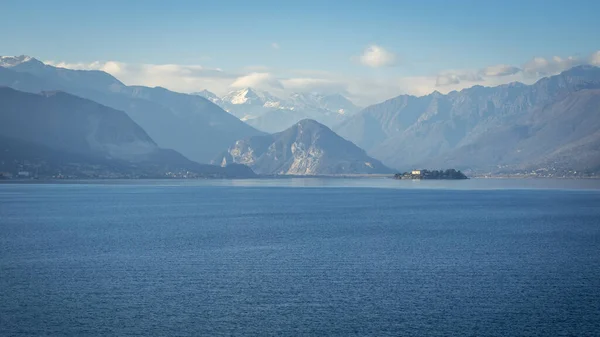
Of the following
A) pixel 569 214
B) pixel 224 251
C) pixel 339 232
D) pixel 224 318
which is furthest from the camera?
pixel 569 214

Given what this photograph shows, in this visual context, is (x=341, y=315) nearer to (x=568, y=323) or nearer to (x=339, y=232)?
(x=568, y=323)

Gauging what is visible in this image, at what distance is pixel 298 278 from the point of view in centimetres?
6656

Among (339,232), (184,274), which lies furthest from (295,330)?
(339,232)

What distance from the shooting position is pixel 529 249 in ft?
285

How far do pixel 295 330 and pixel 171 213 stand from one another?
104m

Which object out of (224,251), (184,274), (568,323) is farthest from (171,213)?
(568,323)

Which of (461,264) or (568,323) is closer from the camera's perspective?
(568,323)

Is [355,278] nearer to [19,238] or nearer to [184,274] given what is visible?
[184,274]

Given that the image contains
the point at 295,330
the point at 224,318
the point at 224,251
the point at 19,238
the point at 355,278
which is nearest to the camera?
the point at 295,330

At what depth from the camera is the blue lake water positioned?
5003 cm

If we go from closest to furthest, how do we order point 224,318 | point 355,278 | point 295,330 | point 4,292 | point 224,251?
point 295,330
point 224,318
point 4,292
point 355,278
point 224,251

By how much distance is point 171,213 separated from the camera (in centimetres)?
14900

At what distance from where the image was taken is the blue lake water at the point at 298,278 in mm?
50031

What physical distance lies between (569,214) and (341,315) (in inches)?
4152
